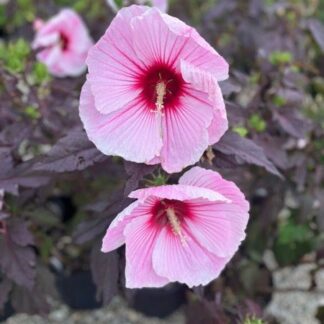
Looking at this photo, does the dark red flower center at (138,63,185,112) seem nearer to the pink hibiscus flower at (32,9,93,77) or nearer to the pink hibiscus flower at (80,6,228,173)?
the pink hibiscus flower at (80,6,228,173)

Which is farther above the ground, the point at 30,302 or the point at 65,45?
the point at 65,45

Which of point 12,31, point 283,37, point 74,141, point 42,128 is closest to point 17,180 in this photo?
point 74,141

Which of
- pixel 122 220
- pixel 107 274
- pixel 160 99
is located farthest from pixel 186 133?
pixel 107 274

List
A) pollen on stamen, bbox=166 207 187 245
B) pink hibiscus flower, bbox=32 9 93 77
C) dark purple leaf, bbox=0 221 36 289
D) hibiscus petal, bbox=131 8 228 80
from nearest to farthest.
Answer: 1. hibiscus petal, bbox=131 8 228 80
2. pollen on stamen, bbox=166 207 187 245
3. dark purple leaf, bbox=0 221 36 289
4. pink hibiscus flower, bbox=32 9 93 77

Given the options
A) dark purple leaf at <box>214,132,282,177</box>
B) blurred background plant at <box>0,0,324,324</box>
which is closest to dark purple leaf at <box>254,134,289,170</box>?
blurred background plant at <box>0,0,324,324</box>

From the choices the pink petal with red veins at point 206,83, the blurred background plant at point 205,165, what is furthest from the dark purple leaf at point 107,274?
the pink petal with red veins at point 206,83

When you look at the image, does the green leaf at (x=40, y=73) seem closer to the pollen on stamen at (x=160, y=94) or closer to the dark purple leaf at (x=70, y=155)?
the dark purple leaf at (x=70, y=155)

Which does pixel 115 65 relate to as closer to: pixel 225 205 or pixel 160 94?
pixel 160 94

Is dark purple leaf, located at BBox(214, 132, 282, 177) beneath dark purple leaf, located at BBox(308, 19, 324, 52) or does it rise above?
above
